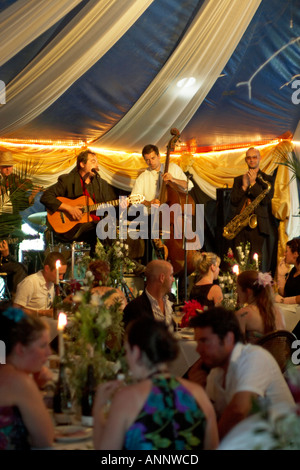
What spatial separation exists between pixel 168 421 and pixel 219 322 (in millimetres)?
926

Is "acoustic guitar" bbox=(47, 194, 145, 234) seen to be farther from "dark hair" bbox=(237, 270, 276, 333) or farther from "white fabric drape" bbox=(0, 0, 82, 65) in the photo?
"dark hair" bbox=(237, 270, 276, 333)

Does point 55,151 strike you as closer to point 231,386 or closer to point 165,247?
point 165,247

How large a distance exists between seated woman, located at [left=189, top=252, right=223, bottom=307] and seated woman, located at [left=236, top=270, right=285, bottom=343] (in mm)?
1437

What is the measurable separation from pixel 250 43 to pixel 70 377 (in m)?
6.46

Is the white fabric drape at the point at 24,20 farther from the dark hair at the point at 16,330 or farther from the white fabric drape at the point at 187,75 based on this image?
the dark hair at the point at 16,330

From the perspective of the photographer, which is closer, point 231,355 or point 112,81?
point 231,355

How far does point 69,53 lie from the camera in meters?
6.71

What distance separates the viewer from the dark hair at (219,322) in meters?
3.08

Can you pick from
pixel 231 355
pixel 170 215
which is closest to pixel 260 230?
pixel 170 215

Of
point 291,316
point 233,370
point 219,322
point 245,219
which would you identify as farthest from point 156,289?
point 245,219

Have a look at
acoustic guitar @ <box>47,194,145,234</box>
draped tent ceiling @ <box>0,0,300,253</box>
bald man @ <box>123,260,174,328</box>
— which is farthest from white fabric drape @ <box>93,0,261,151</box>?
bald man @ <box>123,260,174,328</box>

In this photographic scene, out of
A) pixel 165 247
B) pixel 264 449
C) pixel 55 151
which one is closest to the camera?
pixel 264 449

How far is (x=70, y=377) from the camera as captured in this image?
9.78ft

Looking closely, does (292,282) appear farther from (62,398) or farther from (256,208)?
(62,398)
